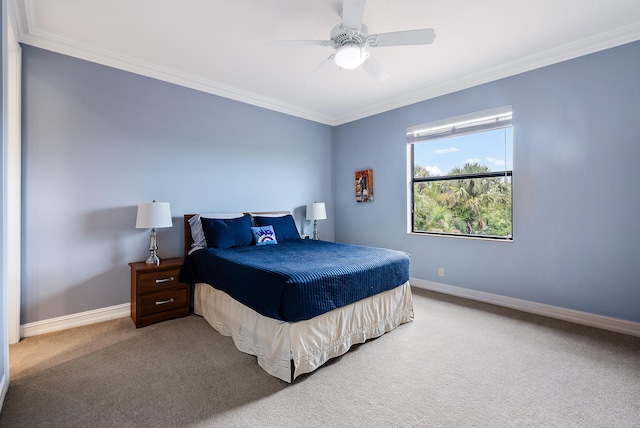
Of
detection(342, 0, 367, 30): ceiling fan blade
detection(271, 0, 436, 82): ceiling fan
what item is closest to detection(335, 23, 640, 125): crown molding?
detection(271, 0, 436, 82): ceiling fan

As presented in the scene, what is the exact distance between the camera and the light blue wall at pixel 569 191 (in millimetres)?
2605

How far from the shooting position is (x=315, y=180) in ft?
16.3

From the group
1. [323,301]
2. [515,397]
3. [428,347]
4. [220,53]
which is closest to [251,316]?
[323,301]

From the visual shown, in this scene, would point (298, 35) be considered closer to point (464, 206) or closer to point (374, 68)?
point (374, 68)

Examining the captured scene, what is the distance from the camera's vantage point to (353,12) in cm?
193

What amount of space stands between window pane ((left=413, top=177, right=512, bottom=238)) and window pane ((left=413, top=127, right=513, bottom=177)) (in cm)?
16

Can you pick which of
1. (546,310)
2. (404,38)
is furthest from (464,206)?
(404,38)

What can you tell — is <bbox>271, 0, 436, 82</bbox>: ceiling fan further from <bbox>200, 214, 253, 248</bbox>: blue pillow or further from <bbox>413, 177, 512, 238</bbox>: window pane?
<bbox>413, 177, 512, 238</bbox>: window pane

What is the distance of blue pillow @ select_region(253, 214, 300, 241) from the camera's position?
151 inches

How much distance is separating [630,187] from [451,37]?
6.83 ft

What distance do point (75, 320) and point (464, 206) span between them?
4.49m

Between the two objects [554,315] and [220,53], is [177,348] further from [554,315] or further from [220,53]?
[554,315]

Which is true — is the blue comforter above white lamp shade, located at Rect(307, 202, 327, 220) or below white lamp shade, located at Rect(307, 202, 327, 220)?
below

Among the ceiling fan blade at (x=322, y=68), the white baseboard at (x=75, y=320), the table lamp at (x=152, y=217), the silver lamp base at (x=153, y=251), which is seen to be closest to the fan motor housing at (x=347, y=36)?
the ceiling fan blade at (x=322, y=68)
